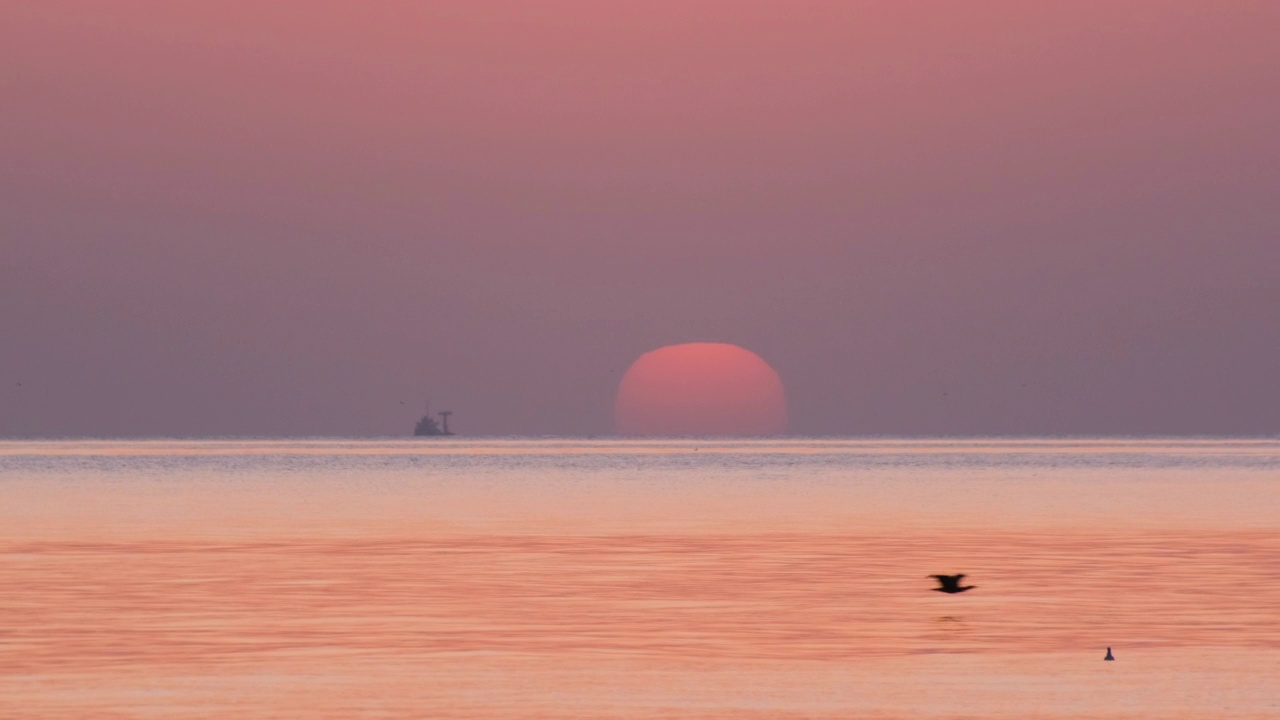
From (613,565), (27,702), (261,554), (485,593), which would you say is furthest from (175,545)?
(27,702)

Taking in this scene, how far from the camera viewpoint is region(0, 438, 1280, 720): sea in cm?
1970

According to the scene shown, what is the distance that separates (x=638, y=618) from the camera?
89.1 ft


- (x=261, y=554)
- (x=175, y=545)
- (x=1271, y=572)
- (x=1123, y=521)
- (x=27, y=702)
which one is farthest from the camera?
(x=1123, y=521)

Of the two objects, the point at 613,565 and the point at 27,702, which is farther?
the point at 613,565

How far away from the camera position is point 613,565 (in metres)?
37.4

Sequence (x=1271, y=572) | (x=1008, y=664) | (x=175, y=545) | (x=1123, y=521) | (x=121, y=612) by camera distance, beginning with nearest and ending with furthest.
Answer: (x=1008, y=664) → (x=121, y=612) → (x=1271, y=572) → (x=175, y=545) → (x=1123, y=521)

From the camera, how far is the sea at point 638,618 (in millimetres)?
19703

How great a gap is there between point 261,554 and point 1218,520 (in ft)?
90.3

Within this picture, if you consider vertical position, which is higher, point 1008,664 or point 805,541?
point 805,541

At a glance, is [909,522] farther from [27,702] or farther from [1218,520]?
[27,702]

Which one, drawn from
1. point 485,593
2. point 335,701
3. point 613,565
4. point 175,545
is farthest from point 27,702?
point 175,545

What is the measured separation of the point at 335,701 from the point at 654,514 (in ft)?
138

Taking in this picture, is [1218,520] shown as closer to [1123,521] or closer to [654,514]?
[1123,521]

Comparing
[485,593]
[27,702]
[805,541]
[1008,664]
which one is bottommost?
[27,702]
